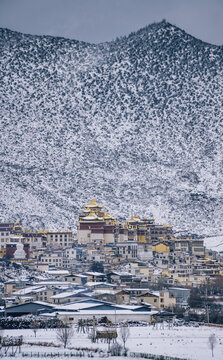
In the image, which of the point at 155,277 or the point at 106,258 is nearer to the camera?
the point at 155,277

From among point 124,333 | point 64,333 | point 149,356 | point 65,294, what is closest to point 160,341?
point 124,333

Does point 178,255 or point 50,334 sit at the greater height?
point 178,255

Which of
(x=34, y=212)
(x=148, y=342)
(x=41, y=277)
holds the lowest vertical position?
(x=148, y=342)

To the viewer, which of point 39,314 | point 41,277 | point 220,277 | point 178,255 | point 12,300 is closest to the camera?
point 39,314

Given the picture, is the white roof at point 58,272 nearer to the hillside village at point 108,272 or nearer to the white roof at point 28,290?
the hillside village at point 108,272

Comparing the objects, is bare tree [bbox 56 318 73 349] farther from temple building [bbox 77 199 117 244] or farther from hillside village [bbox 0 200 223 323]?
temple building [bbox 77 199 117 244]

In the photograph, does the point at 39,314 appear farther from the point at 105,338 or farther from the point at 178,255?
the point at 178,255

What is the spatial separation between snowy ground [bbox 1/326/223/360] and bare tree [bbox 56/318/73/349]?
18.2 inches

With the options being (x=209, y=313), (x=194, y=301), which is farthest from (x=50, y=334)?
(x=194, y=301)

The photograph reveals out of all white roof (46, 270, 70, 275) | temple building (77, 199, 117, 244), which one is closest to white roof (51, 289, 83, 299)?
white roof (46, 270, 70, 275)

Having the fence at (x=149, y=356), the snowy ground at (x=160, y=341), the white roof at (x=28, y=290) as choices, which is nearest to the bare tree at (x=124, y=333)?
the snowy ground at (x=160, y=341)

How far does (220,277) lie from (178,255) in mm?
13218

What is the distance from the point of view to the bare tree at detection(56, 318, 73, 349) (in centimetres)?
8269

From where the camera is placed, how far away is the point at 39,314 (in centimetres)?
10256
